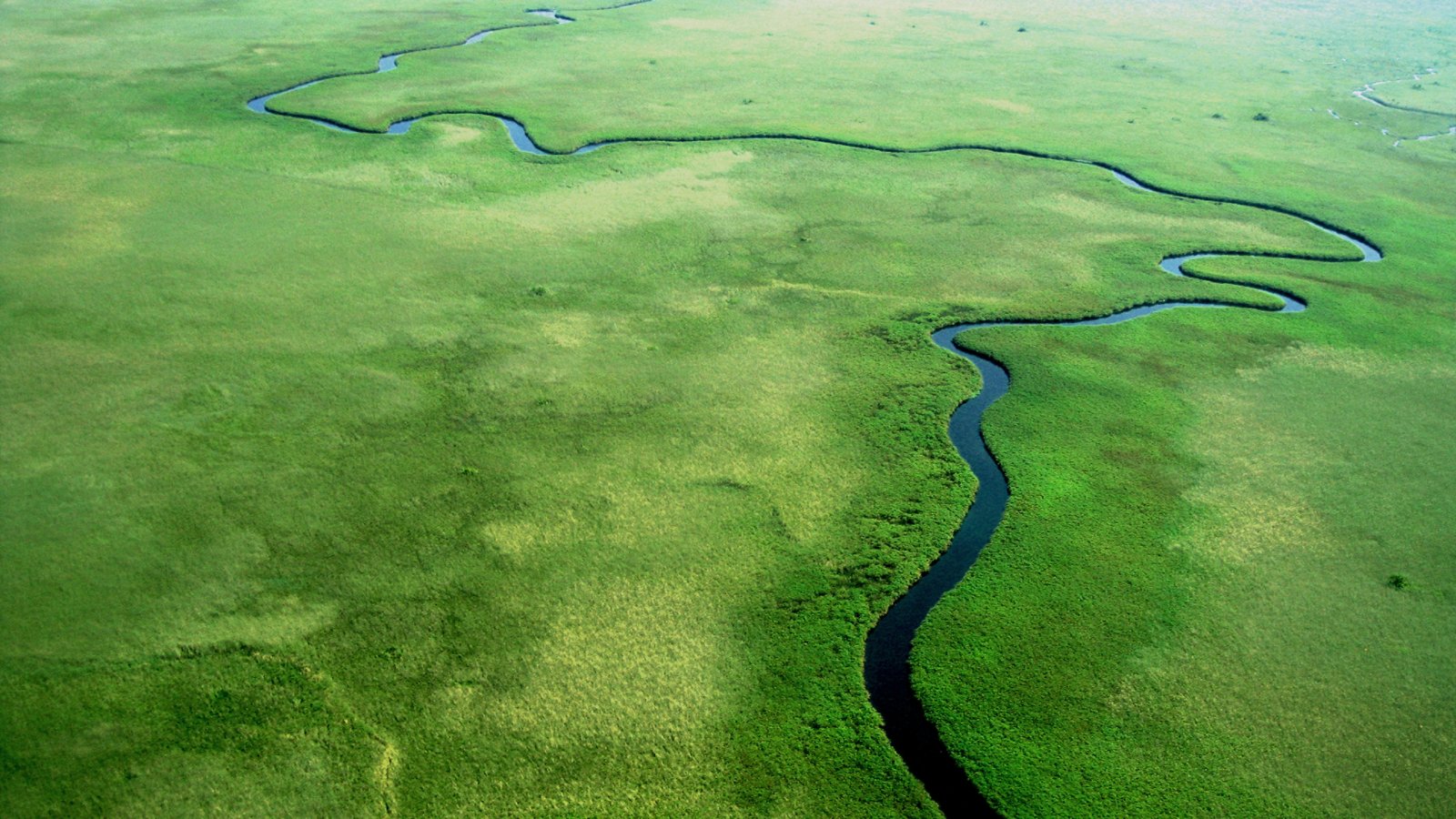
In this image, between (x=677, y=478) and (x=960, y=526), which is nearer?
(x=960, y=526)

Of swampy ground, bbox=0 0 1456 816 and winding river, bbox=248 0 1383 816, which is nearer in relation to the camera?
swampy ground, bbox=0 0 1456 816

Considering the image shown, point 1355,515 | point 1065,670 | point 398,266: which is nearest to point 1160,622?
point 1065,670

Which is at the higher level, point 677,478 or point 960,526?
point 677,478

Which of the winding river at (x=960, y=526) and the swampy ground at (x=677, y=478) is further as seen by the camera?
the winding river at (x=960, y=526)

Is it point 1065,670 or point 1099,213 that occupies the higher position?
point 1099,213

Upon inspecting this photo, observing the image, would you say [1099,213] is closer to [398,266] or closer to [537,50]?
[398,266]
